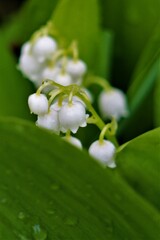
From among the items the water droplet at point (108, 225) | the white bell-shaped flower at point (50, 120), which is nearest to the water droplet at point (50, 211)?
the water droplet at point (108, 225)

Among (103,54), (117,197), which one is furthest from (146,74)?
(117,197)

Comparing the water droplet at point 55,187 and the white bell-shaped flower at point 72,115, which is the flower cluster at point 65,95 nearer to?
the white bell-shaped flower at point 72,115

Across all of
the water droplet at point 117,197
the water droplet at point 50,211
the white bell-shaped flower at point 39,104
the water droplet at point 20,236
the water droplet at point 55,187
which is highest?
the white bell-shaped flower at point 39,104

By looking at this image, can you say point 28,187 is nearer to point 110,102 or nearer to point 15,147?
point 15,147

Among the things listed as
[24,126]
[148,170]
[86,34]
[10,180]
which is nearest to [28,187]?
[10,180]

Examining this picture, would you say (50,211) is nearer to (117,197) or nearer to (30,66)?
(117,197)

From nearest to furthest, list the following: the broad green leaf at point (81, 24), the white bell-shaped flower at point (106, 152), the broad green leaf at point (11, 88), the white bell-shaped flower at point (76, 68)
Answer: the white bell-shaped flower at point (106, 152)
the white bell-shaped flower at point (76, 68)
the broad green leaf at point (81, 24)
the broad green leaf at point (11, 88)
